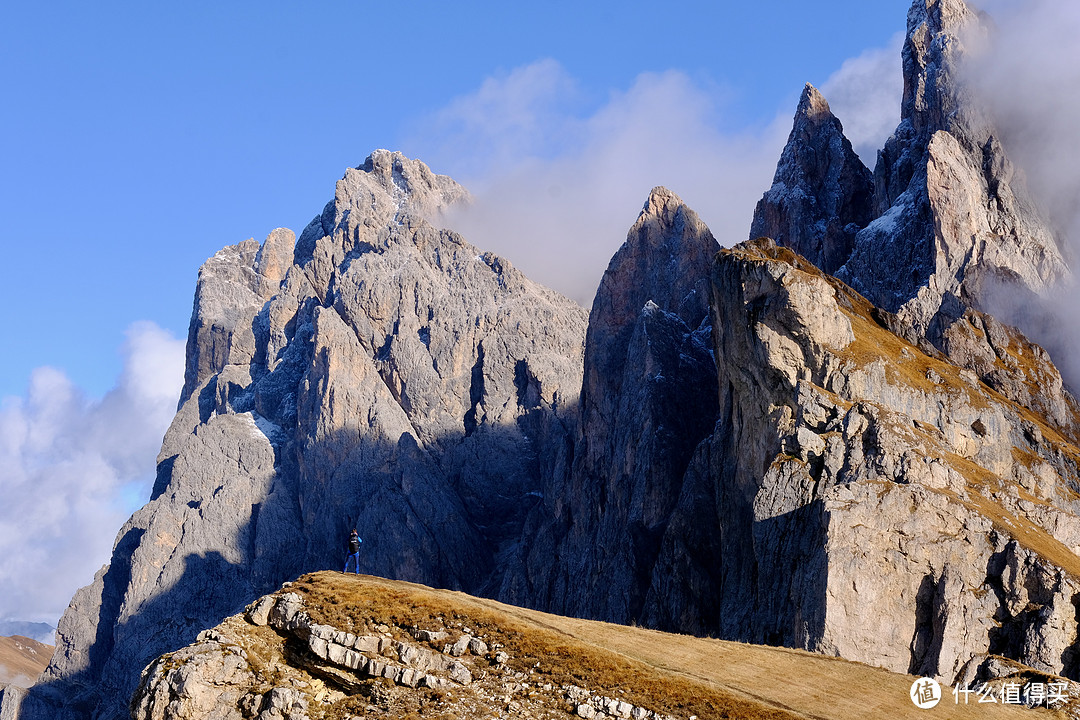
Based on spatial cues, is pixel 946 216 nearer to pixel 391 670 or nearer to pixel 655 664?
pixel 655 664

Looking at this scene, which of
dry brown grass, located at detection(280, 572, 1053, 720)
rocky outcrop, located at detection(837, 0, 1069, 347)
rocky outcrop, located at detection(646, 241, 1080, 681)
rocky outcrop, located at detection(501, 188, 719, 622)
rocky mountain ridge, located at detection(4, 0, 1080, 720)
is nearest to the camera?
dry brown grass, located at detection(280, 572, 1053, 720)

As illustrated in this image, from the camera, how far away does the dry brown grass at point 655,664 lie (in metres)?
63.2

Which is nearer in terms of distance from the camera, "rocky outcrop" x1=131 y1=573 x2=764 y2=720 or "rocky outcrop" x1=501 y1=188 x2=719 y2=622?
"rocky outcrop" x1=131 y1=573 x2=764 y2=720

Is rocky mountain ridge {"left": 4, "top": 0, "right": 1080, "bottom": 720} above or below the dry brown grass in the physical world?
above

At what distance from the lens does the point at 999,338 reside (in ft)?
517

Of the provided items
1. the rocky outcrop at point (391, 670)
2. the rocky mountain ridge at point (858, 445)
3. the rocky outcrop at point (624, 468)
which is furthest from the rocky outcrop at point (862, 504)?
the rocky outcrop at point (391, 670)

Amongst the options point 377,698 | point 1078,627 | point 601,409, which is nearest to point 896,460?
point 1078,627

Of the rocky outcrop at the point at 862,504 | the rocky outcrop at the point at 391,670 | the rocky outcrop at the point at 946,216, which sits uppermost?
the rocky outcrop at the point at 946,216

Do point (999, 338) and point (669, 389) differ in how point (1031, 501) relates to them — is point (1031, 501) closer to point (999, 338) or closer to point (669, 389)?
point (999, 338)

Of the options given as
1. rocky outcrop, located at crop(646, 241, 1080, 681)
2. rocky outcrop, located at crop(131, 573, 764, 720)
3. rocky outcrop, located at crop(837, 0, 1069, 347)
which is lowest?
rocky outcrop, located at crop(131, 573, 764, 720)

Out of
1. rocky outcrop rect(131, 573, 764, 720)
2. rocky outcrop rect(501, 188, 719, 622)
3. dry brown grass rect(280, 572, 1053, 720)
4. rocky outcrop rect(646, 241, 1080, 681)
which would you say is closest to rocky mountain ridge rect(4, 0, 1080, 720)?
rocky outcrop rect(646, 241, 1080, 681)

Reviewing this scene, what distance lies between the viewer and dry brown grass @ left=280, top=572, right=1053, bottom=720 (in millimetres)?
63188

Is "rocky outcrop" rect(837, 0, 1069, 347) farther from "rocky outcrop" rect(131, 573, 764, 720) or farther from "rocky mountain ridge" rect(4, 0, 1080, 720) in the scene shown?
"rocky outcrop" rect(131, 573, 764, 720)

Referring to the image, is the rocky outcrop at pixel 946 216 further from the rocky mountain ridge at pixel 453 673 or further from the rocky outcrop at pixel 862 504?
the rocky mountain ridge at pixel 453 673
